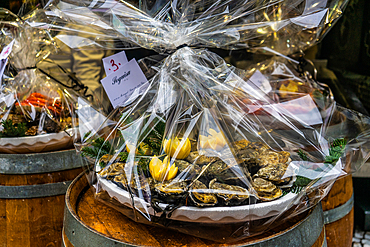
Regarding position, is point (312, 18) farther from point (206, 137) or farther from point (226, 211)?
point (226, 211)

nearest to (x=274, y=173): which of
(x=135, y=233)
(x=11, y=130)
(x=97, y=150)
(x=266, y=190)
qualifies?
(x=266, y=190)

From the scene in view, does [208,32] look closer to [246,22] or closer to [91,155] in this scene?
[246,22]

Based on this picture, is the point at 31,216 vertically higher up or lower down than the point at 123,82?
lower down

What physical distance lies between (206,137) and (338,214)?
766 millimetres

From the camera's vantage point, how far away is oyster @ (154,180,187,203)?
78 cm

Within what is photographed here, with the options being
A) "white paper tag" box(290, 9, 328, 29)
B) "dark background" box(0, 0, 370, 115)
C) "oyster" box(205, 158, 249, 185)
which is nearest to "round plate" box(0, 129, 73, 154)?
"oyster" box(205, 158, 249, 185)

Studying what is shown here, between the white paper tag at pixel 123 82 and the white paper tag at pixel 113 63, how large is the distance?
81mm

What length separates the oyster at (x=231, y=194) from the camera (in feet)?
2.53

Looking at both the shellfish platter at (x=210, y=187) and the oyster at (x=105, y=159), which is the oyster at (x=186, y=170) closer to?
the shellfish platter at (x=210, y=187)

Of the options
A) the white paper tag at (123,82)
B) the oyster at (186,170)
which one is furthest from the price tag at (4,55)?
the oyster at (186,170)

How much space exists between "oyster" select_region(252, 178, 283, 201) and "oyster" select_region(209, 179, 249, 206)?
4 cm

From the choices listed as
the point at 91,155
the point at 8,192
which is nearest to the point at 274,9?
the point at 91,155

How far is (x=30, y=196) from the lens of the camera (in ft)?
4.28

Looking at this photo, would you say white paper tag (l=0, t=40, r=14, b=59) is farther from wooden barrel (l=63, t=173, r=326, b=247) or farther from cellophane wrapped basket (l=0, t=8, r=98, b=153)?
wooden barrel (l=63, t=173, r=326, b=247)
